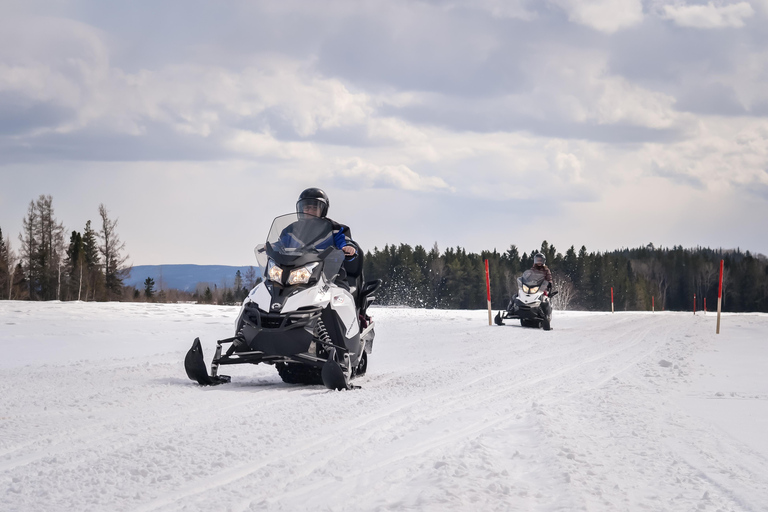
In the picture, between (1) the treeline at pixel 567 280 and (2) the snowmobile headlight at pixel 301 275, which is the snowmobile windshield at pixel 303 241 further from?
(1) the treeline at pixel 567 280

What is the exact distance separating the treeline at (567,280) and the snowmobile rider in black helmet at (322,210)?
246 feet

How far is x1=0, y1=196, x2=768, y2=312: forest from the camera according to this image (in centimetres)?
6203

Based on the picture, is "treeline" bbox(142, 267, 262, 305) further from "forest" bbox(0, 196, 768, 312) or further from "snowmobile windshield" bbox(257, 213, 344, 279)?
"snowmobile windshield" bbox(257, 213, 344, 279)

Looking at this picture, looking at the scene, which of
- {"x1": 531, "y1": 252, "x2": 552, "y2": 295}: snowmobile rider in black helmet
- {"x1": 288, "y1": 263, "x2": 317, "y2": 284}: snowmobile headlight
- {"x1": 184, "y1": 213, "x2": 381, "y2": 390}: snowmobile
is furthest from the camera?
{"x1": 531, "y1": 252, "x2": 552, "y2": 295}: snowmobile rider in black helmet

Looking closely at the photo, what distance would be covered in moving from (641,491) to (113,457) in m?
2.60

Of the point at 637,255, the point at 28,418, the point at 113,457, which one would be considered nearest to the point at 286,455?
the point at 113,457

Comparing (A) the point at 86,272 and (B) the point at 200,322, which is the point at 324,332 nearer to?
(B) the point at 200,322

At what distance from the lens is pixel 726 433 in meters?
4.51

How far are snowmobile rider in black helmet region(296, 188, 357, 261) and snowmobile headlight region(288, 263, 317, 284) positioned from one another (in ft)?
2.37

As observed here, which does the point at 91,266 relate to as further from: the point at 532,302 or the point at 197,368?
the point at 197,368

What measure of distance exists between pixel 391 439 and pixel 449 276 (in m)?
95.4

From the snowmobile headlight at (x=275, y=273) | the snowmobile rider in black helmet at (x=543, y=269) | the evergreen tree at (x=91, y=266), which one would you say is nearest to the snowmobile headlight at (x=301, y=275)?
the snowmobile headlight at (x=275, y=273)

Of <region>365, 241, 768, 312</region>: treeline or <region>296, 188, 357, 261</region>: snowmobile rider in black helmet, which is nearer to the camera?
<region>296, 188, 357, 261</region>: snowmobile rider in black helmet

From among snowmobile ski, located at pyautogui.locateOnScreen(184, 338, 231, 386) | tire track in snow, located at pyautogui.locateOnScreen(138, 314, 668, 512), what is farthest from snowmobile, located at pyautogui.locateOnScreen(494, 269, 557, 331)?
snowmobile ski, located at pyautogui.locateOnScreen(184, 338, 231, 386)
